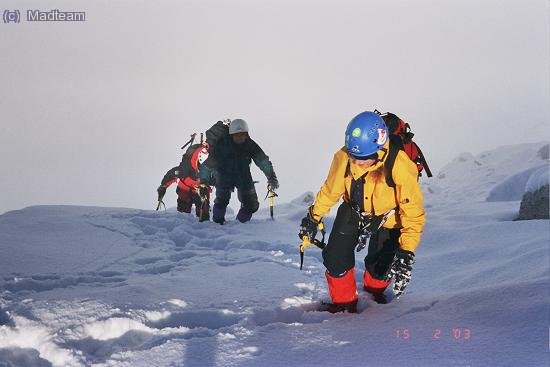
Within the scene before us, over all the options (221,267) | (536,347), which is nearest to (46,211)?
(221,267)

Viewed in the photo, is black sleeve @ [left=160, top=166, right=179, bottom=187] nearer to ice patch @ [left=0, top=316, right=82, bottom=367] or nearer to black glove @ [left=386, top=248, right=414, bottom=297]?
ice patch @ [left=0, top=316, right=82, bottom=367]

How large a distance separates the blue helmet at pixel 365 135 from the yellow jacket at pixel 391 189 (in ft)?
0.37

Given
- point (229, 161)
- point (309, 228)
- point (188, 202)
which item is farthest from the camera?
point (188, 202)

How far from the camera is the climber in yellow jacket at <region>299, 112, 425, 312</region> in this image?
348 centimetres

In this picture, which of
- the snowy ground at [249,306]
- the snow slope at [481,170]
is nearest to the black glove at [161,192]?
the snowy ground at [249,306]

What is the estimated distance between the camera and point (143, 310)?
11.5 feet

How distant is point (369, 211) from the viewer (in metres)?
3.77

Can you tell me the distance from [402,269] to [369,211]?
1.86 feet

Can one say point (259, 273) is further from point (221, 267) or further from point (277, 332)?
point (277, 332)

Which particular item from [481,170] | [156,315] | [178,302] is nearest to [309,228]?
[178,302]

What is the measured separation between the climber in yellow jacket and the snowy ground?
32 cm

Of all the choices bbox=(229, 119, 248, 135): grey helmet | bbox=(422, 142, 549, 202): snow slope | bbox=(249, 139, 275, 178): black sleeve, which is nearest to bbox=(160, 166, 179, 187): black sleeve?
bbox=(249, 139, 275, 178): black sleeve

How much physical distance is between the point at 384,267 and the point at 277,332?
4.56 feet

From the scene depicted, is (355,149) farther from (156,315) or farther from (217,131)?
(217,131)
